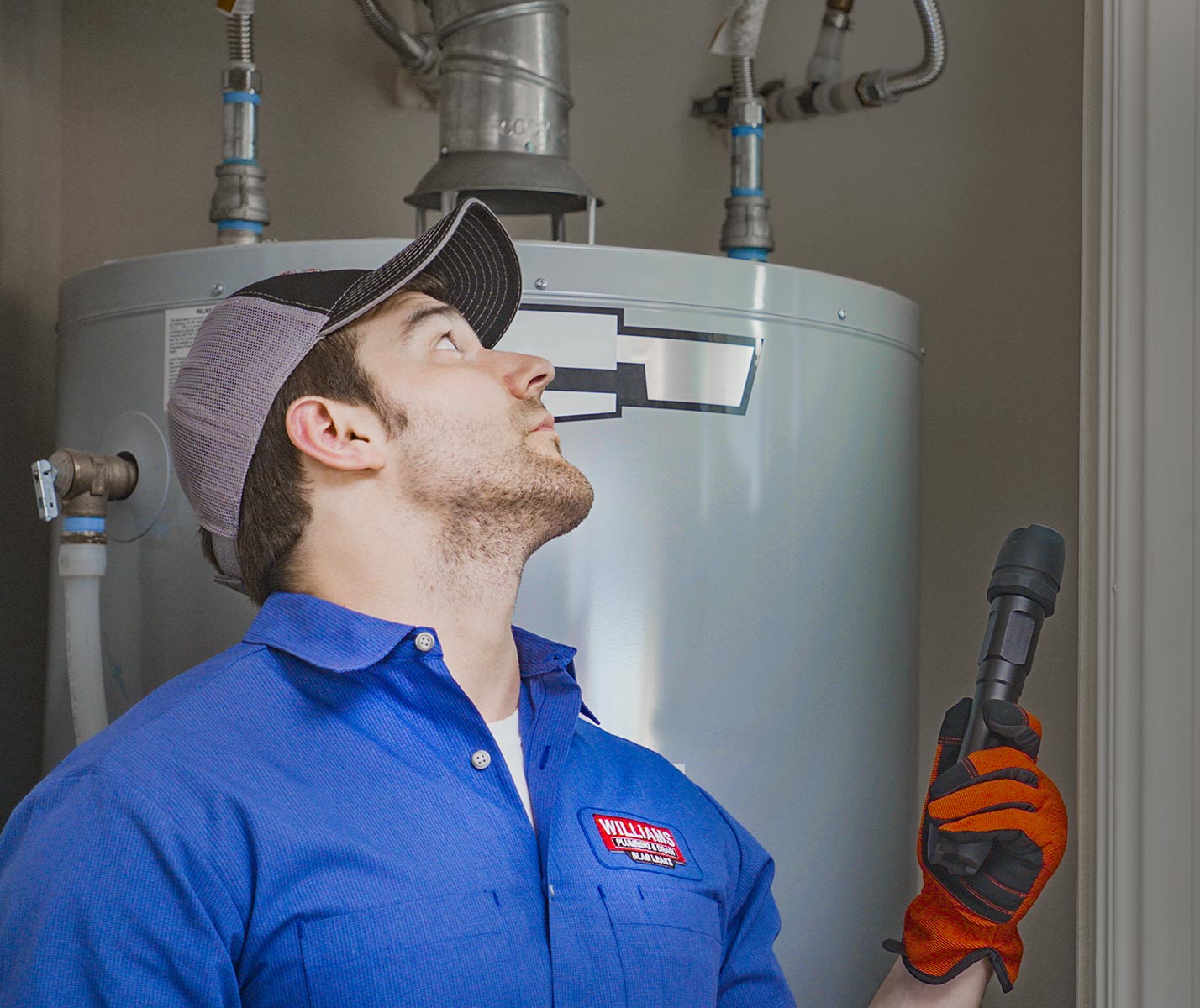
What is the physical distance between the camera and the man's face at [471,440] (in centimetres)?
99

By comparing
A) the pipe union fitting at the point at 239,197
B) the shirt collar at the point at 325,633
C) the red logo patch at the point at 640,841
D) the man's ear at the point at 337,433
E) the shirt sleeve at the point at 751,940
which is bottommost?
the shirt sleeve at the point at 751,940

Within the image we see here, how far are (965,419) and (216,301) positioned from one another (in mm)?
954

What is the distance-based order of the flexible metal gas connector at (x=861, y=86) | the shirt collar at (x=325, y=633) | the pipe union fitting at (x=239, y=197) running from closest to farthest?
1. the shirt collar at (x=325, y=633)
2. the pipe union fitting at (x=239, y=197)
3. the flexible metal gas connector at (x=861, y=86)

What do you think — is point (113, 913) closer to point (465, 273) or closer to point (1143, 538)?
point (465, 273)

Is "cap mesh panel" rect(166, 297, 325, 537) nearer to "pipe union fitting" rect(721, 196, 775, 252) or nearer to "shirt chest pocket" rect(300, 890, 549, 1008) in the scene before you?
"shirt chest pocket" rect(300, 890, 549, 1008)

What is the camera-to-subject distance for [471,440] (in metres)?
1.00

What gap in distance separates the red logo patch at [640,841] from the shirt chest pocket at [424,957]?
125 millimetres

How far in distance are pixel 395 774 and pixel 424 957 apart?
0.12 meters

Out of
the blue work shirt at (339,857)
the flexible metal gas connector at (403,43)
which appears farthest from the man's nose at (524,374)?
the flexible metal gas connector at (403,43)

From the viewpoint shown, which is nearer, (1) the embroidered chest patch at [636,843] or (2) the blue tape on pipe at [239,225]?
(1) the embroidered chest patch at [636,843]

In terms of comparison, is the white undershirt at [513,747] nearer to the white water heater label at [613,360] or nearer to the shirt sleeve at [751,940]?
the shirt sleeve at [751,940]

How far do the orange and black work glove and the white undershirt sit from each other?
312 millimetres

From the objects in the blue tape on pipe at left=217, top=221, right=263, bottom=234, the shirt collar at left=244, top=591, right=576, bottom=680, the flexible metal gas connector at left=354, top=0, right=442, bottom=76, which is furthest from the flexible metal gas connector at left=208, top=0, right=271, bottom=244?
the shirt collar at left=244, top=591, right=576, bottom=680

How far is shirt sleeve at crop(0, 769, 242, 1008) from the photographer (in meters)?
0.73
